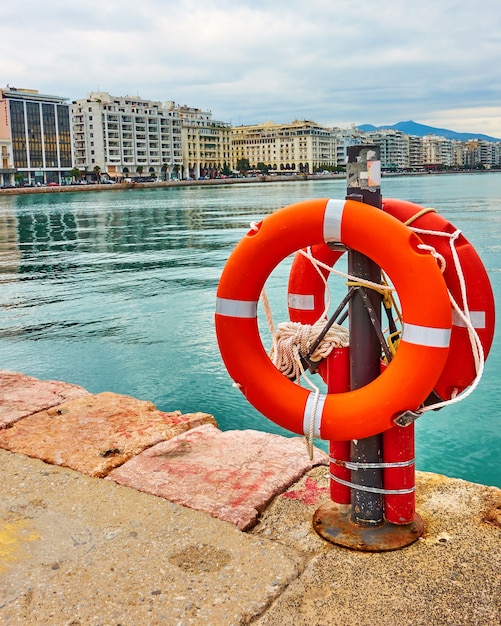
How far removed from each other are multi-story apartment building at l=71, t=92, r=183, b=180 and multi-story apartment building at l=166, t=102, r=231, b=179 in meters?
2.67

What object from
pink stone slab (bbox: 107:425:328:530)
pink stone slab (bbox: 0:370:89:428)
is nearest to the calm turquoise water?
pink stone slab (bbox: 0:370:89:428)

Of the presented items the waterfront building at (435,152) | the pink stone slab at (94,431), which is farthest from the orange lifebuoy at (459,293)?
the waterfront building at (435,152)

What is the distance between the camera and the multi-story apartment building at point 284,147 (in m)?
140

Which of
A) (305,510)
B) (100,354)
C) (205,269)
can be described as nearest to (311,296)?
(305,510)

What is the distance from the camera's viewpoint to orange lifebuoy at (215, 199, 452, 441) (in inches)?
76.5

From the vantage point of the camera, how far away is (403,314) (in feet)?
6.50

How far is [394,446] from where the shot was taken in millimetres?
2125

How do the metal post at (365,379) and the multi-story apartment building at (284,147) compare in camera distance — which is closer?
the metal post at (365,379)

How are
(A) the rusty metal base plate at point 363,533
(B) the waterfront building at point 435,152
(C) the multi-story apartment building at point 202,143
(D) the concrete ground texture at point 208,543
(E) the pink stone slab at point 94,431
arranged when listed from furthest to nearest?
(B) the waterfront building at point 435,152
(C) the multi-story apartment building at point 202,143
(E) the pink stone slab at point 94,431
(A) the rusty metal base plate at point 363,533
(D) the concrete ground texture at point 208,543

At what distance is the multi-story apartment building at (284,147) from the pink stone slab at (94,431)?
5356 inches

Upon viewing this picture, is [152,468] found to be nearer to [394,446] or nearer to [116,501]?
[116,501]

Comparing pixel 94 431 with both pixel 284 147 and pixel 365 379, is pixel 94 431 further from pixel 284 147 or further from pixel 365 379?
pixel 284 147

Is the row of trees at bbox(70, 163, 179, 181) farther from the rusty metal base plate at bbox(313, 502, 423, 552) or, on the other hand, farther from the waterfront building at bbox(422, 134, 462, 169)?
the waterfront building at bbox(422, 134, 462, 169)

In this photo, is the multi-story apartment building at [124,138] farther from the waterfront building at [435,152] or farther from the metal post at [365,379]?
the metal post at [365,379]
